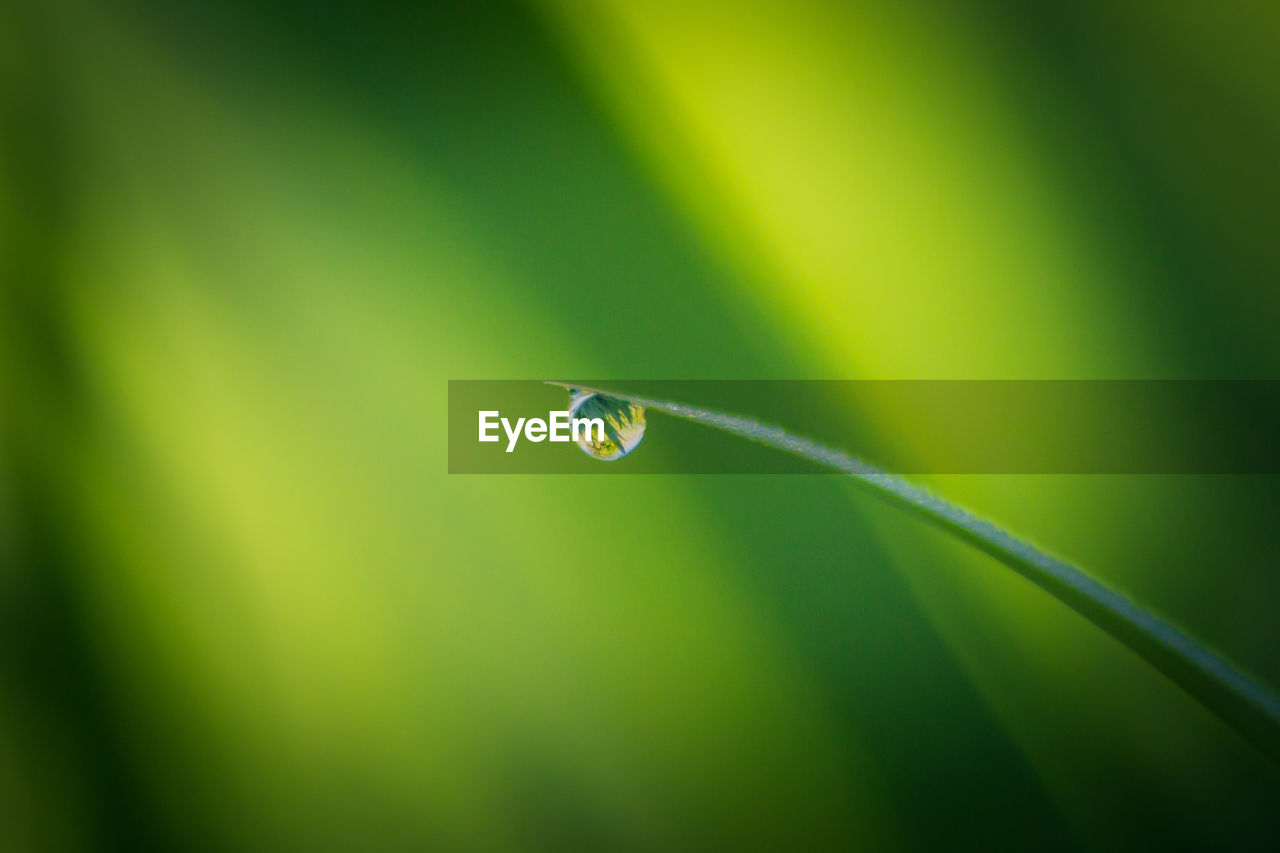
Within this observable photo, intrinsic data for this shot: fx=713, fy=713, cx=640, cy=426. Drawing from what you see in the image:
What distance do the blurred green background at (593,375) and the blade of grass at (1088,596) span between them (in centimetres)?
6

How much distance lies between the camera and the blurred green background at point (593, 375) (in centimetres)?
31

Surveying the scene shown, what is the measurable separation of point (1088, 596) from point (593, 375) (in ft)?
0.71

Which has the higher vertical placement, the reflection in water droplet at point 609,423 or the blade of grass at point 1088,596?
the reflection in water droplet at point 609,423

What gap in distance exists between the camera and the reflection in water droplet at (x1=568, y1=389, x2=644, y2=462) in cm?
30

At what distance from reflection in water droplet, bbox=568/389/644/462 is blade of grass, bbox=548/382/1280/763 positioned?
2.4 inches

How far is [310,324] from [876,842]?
41cm

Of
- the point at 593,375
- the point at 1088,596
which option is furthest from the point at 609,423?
the point at 1088,596

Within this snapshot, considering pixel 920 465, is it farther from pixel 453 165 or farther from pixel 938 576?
pixel 453 165

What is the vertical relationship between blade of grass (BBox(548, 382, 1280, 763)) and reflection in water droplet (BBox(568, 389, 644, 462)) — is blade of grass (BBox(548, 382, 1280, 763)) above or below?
below

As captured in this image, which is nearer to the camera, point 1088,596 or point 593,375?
point 1088,596

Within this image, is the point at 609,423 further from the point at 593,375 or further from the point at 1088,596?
the point at 1088,596

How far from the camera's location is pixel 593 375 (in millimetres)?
341

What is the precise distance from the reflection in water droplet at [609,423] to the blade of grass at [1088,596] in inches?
2.4

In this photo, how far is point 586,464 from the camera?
Answer: 37 cm
